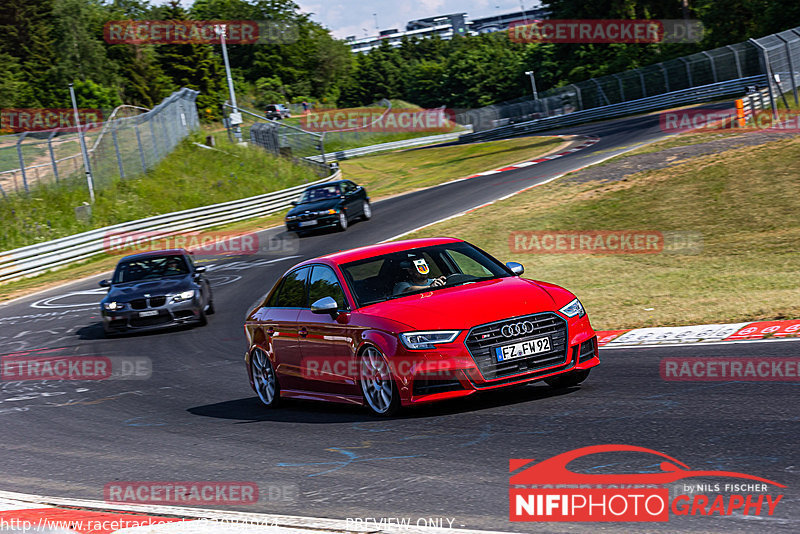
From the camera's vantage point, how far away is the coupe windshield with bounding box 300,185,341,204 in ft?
98.6

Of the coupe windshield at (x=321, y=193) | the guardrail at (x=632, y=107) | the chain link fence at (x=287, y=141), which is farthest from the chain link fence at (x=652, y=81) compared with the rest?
the coupe windshield at (x=321, y=193)

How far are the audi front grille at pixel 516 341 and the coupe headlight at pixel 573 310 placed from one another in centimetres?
10

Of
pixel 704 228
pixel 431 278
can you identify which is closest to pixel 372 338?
pixel 431 278

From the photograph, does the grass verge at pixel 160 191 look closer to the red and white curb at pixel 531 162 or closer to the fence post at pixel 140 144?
the fence post at pixel 140 144

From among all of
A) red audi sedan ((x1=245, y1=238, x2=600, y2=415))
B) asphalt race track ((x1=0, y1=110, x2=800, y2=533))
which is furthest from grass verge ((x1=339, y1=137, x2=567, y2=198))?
red audi sedan ((x1=245, y1=238, x2=600, y2=415))

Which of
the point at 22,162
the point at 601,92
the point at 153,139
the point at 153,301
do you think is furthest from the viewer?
the point at 601,92

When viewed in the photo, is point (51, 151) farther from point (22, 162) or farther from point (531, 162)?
point (531, 162)

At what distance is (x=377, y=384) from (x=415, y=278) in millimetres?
1127

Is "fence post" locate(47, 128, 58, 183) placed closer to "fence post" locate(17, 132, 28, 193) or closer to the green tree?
"fence post" locate(17, 132, 28, 193)

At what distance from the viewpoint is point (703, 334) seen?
10.4 meters

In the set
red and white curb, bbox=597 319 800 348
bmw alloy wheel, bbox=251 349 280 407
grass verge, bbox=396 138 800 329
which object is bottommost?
grass verge, bbox=396 138 800 329

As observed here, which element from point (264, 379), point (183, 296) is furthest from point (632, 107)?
point (264, 379)

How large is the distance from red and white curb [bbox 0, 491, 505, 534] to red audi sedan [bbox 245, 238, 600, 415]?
92.0 inches

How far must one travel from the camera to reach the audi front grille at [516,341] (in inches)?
291
